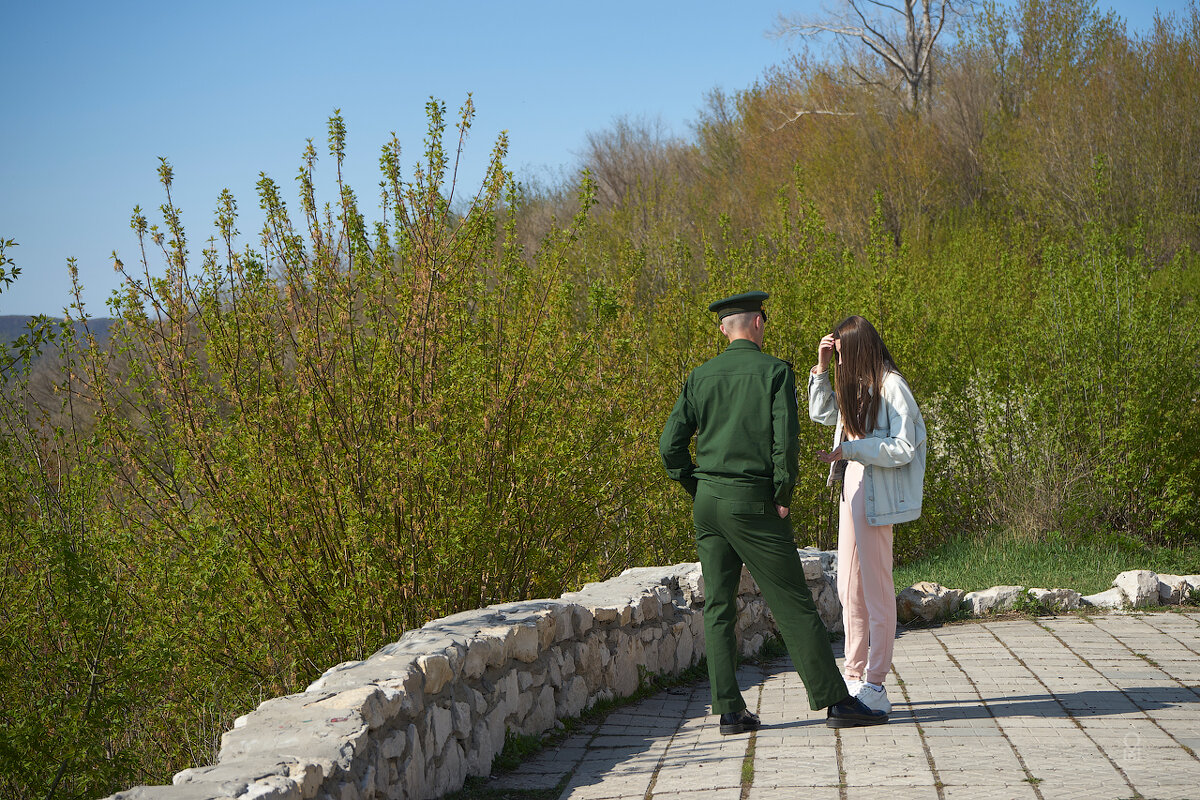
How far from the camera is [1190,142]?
58.3 feet

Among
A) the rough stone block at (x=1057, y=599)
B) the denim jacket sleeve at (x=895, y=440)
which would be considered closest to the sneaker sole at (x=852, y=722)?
the denim jacket sleeve at (x=895, y=440)

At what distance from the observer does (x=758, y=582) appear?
455cm

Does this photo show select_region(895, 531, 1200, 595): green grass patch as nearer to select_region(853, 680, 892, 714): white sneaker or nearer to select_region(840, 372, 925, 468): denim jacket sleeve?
select_region(853, 680, 892, 714): white sneaker

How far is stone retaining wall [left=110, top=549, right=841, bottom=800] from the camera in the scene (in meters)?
3.16

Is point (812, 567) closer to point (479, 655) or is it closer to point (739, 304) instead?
point (739, 304)

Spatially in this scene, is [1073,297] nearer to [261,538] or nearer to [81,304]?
[261,538]

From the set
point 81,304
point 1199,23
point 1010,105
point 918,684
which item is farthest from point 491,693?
point 1010,105

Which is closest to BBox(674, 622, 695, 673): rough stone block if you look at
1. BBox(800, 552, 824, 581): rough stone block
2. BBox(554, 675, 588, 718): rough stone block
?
BBox(554, 675, 588, 718): rough stone block

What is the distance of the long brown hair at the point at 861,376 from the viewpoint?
15.5 ft

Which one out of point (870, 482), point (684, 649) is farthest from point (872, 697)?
point (684, 649)

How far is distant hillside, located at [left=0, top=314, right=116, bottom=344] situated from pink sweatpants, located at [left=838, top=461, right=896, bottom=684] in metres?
4.03

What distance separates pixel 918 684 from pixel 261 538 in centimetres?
361

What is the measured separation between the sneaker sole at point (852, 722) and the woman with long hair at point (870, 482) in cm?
7

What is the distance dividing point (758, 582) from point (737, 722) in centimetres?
66
